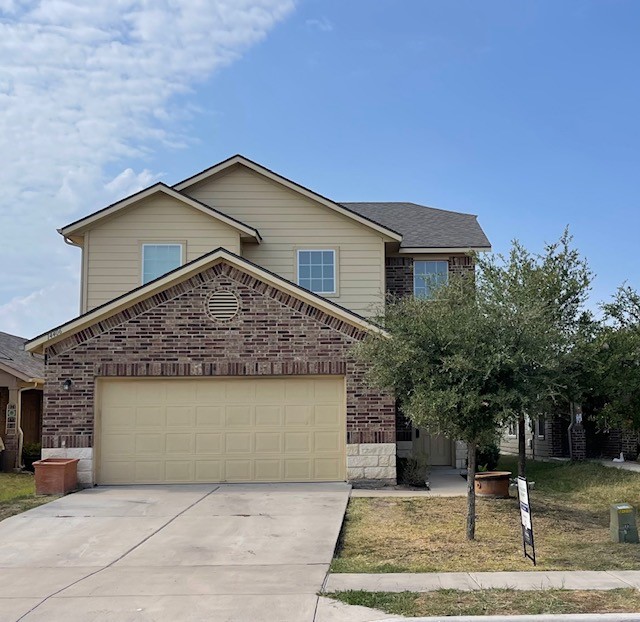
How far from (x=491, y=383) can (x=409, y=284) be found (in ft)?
33.5

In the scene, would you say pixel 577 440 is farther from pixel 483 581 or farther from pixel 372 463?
pixel 483 581

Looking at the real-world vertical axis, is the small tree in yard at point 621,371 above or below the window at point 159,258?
below

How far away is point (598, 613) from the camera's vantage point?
6.99 metres

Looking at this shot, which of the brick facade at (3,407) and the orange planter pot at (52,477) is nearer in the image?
the orange planter pot at (52,477)

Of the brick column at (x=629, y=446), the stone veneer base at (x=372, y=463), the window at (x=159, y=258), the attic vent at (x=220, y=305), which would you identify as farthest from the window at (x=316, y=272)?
the brick column at (x=629, y=446)

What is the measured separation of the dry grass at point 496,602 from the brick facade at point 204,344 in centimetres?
834

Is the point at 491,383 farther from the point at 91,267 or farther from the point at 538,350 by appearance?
the point at 91,267

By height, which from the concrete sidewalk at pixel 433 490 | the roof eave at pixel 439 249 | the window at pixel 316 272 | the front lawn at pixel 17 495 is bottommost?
the front lawn at pixel 17 495

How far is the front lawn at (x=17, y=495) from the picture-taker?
13.6 metres

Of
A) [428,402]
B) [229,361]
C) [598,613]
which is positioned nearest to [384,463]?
[229,361]

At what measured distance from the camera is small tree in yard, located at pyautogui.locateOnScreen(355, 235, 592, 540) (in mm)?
10602

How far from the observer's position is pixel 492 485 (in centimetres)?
1482

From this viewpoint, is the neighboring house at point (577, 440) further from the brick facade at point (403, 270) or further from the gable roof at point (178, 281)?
the gable roof at point (178, 281)

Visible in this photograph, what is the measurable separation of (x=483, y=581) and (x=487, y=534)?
127 inches
